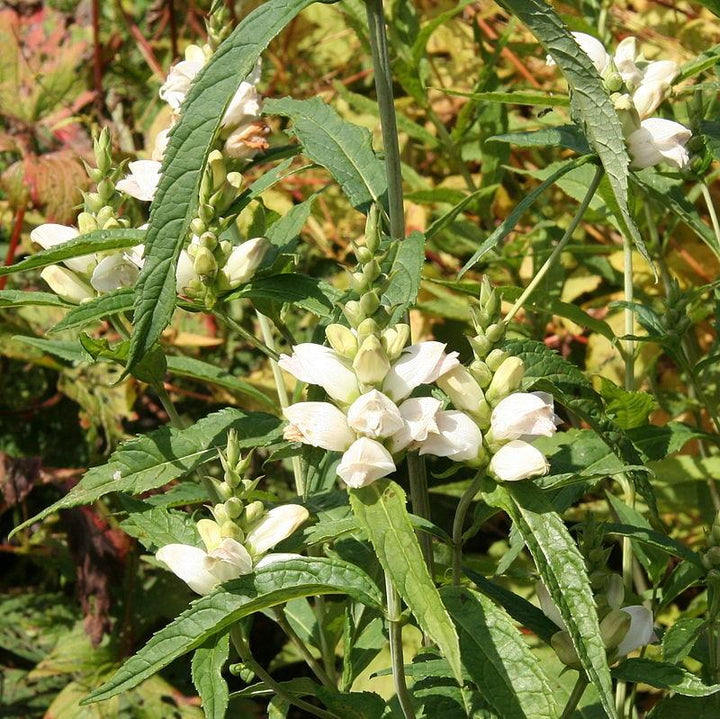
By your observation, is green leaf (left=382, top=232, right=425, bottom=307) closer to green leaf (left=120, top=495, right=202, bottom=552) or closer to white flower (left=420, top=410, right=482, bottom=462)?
white flower (left=420, top=410, right=482, bottom=462)

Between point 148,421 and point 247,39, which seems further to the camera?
point 148,421

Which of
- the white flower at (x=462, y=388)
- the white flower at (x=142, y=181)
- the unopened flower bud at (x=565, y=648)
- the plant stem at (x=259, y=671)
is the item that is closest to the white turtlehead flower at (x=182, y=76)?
the white flower at (x=142, y=181)

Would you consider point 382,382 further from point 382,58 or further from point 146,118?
point 146,118

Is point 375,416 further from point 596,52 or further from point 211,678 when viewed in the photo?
point 596,52

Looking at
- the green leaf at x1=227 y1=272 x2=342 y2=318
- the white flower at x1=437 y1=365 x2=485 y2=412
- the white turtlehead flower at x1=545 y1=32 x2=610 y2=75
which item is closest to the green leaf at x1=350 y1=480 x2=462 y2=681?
the white flower at x1=437 y1=365 x2=485 y2=412

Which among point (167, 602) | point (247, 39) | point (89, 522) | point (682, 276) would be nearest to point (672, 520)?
point (682, 276)

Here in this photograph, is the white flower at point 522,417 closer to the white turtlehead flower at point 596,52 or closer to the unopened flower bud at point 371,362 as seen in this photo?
the unopened flower bud at point 371,362
